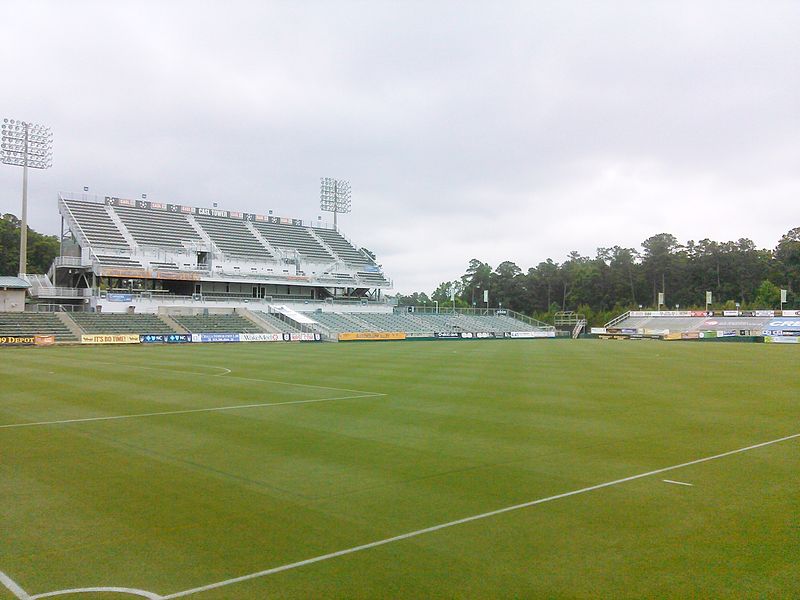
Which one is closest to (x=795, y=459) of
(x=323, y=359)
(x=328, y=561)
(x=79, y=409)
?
(x=328, y=561)

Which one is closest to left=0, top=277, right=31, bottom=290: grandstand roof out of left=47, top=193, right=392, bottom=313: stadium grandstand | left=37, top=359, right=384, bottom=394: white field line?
left=47, top=193, right=392, bottom=313: stadium grandstand

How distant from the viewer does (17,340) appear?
49.0 m

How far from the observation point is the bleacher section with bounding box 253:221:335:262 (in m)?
89.1

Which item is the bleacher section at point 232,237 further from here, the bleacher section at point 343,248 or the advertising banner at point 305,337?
the advertising banner at point 305,337

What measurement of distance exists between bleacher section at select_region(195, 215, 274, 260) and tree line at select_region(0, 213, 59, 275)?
26.7 metres

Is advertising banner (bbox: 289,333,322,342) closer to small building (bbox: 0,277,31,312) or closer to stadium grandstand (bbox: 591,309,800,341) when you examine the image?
small building (bbox: 0,277,31,312)

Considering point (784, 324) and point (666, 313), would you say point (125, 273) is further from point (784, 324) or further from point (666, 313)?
point (784, 324)

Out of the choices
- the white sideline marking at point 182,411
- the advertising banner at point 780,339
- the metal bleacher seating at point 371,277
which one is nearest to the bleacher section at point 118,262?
the metal bleacher seating at point 371,277

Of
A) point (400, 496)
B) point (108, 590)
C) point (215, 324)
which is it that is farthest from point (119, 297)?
point (108, 590)

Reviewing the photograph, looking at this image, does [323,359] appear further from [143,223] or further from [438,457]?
[143,223]

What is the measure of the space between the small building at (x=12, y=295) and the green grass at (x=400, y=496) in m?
45.0

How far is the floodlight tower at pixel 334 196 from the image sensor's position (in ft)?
318

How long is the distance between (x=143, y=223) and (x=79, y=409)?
68053 millimetres

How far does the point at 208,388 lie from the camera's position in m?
21.1
